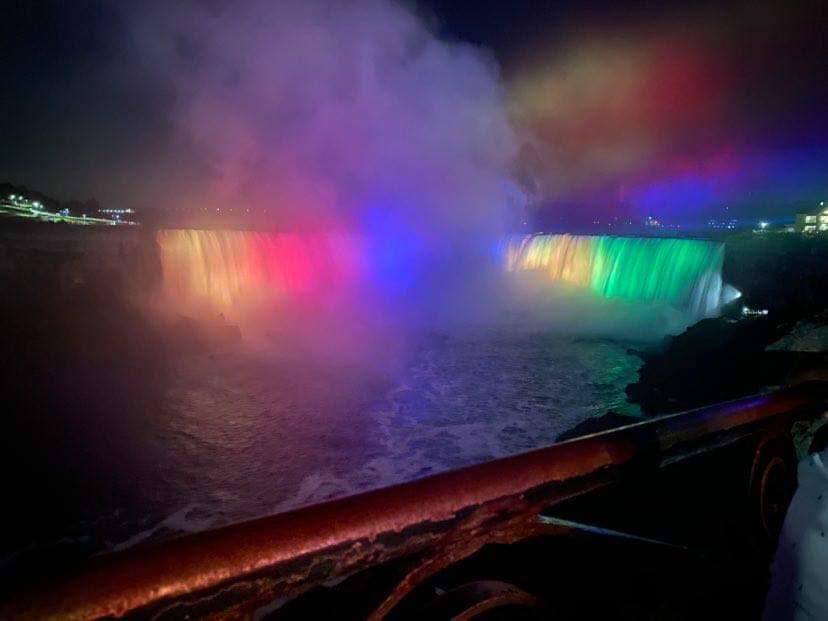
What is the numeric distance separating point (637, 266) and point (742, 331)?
14671 millimetres

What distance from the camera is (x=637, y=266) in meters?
27.0

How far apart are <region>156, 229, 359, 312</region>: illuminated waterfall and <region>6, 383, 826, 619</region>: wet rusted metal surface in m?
26.1

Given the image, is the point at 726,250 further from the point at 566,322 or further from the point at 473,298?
the point at 473,298

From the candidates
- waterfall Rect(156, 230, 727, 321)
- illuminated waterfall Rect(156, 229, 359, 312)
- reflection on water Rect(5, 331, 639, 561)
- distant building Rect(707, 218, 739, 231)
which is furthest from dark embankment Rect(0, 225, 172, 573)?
distant building Rect(707, 218, 739, 231)

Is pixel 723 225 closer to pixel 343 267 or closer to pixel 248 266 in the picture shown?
pixel 343 267

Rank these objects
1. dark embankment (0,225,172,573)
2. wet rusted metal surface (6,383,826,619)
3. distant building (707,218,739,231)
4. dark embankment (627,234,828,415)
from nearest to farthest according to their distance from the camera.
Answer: wet rusted metal surface (6,383,826,619) → dark embankment (0,225,172,573) → dark embankment (627,234,828,415) → distant building (707,218,739,231)

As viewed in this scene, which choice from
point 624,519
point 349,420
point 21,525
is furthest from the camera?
point 349,420

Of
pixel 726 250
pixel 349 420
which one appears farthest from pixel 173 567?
pixel 726 250

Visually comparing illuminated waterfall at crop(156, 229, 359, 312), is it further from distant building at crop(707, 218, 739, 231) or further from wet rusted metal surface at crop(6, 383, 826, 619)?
distant building at crop(707, 218, 739, 231)

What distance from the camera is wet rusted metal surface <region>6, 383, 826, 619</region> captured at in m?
0.68

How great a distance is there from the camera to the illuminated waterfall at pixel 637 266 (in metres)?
22.2

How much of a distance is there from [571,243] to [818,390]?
32.4m

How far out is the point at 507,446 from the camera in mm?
10336

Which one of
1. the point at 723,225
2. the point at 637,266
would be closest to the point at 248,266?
the point at 637,266
